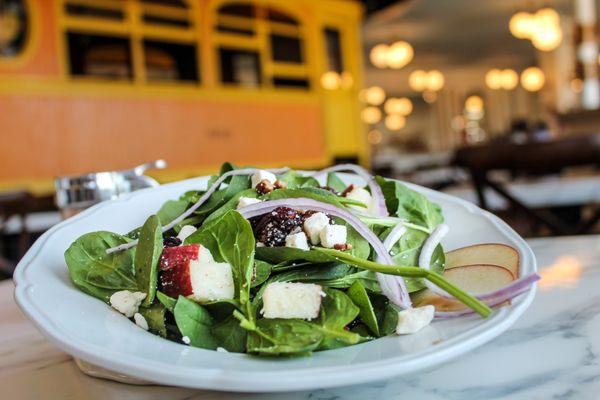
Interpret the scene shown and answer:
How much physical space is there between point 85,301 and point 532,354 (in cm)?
40

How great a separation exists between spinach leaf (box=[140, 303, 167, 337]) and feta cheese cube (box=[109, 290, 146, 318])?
0.04 ft

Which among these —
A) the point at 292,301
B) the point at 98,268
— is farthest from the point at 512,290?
the point at 98,268

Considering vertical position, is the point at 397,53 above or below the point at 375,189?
above

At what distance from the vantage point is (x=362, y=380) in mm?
350

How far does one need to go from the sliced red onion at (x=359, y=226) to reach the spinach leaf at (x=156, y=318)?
137 millimetres

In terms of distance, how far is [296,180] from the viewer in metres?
0.74

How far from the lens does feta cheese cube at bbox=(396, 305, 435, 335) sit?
45cm

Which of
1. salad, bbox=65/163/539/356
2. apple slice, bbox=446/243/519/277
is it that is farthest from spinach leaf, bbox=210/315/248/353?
apple slice, bbox=446/243/519/277

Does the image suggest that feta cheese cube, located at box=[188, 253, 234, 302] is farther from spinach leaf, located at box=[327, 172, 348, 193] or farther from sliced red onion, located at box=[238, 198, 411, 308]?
spinach leaf, located at box=[327, 172, 348, 193]

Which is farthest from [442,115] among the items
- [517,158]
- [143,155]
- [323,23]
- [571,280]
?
[571,280]

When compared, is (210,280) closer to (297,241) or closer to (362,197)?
(297,241)

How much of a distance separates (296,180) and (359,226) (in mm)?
206

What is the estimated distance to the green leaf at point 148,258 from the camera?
490 mm

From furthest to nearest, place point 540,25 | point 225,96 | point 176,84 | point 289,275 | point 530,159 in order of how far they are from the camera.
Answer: point 225,96 → point 540,25 → point 176,84 → point 530,159 → point 289,275
